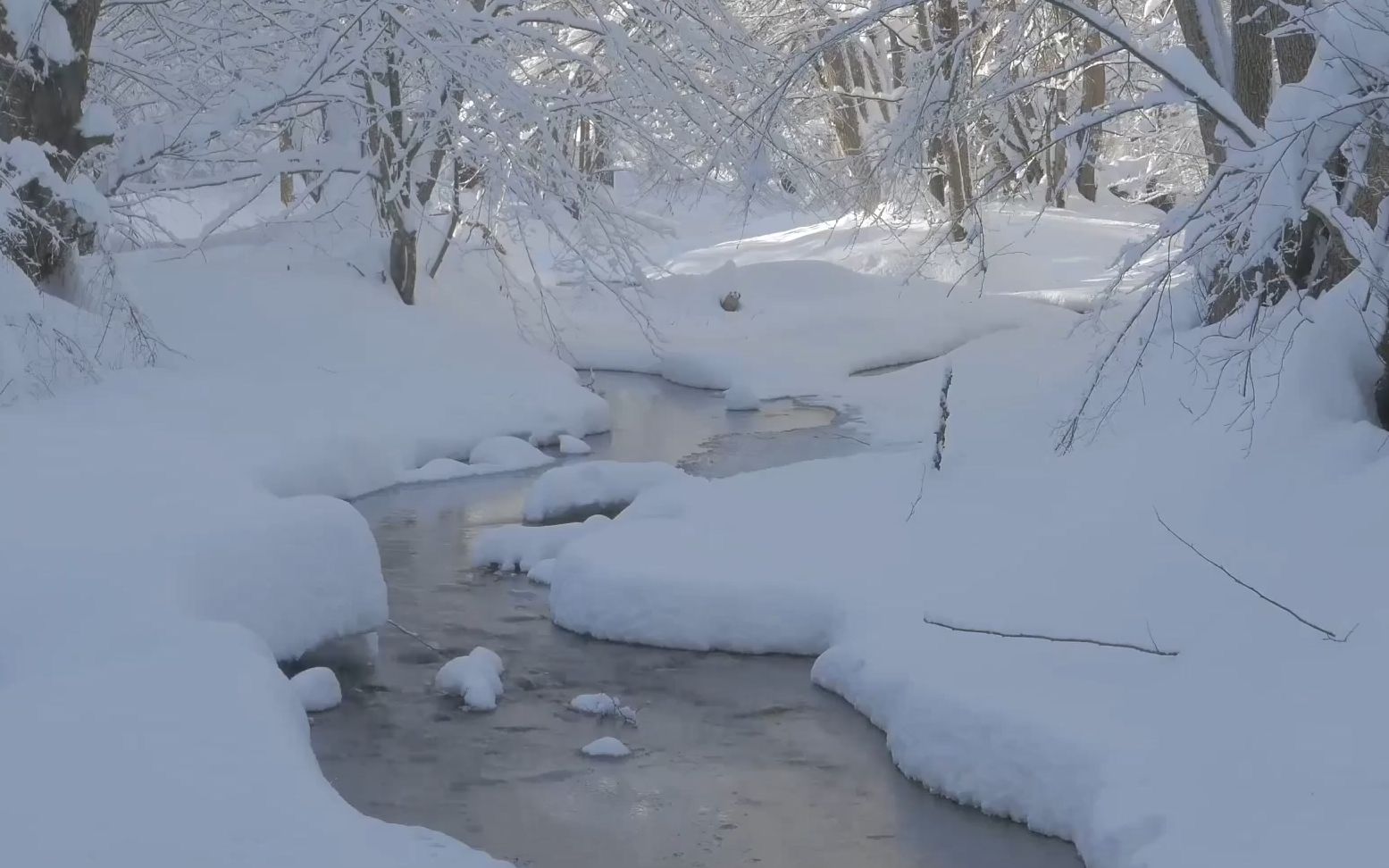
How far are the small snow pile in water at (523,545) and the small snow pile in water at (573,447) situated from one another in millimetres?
4016

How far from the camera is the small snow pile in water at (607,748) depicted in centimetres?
705

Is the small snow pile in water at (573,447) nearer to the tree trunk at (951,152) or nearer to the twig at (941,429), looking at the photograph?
the twig at (941,429)

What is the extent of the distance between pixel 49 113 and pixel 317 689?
279 inches

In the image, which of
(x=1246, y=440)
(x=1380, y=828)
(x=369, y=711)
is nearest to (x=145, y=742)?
(x=369, y=711)

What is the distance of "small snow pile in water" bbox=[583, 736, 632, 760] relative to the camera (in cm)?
705

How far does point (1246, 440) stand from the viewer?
27.9ft

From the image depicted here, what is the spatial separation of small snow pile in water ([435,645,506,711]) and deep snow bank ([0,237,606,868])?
514 millimetres

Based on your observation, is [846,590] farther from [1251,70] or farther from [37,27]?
[37,27]

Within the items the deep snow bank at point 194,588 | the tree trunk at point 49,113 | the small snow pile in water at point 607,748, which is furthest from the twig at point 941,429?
the tree trunk at point 49,113

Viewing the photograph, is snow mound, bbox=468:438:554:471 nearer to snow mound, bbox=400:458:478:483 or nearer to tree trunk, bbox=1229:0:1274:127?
snow mound, bbox=400:458:478:483

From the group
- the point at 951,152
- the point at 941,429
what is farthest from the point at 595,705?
the point at 951,152

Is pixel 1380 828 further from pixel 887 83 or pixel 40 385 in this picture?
pixel 887 83

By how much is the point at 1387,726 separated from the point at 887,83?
23.8 m

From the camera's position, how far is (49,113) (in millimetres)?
12359
